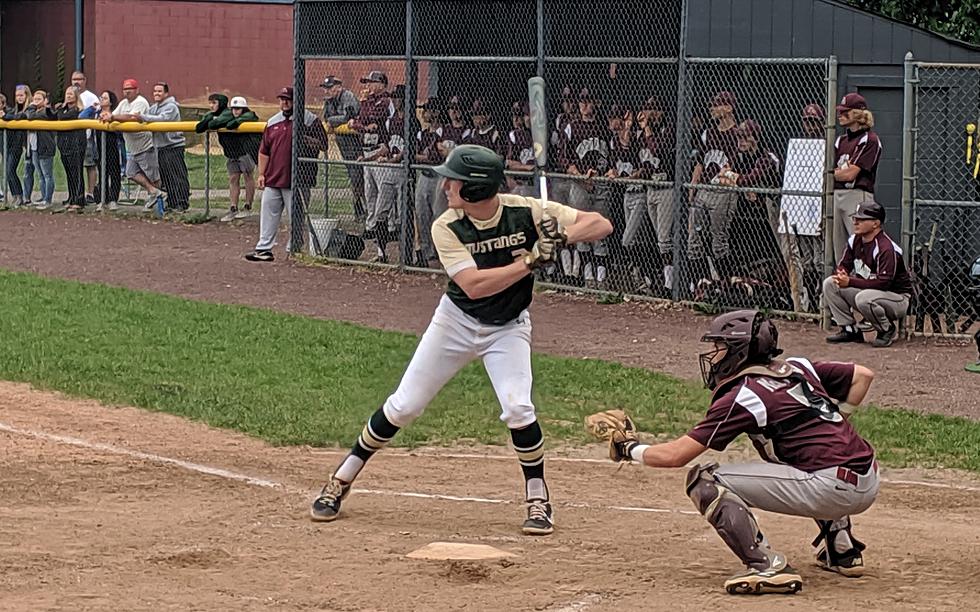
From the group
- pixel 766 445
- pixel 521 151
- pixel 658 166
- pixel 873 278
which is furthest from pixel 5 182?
pixel 766 445

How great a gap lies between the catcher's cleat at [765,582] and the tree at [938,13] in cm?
1320

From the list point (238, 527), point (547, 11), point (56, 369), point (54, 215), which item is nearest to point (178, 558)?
point (238, 527)

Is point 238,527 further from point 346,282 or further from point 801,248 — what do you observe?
point 346,282

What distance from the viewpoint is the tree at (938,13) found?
1847cm

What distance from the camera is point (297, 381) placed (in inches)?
453

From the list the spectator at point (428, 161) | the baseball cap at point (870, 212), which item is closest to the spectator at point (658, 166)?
the baseball cap at point (870, 212)

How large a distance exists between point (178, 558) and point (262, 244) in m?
12.4

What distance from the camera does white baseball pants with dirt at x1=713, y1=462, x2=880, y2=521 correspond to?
619cm

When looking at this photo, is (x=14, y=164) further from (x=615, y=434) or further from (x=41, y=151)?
(x=615, y=434)

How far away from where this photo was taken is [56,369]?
465 inches

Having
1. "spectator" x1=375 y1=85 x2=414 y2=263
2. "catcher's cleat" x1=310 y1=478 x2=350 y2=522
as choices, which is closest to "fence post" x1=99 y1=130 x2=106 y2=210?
"spectator" x1=375 y1=85 x2=414 y2=263

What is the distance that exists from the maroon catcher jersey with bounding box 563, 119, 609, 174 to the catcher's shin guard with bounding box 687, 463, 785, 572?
31.5ft

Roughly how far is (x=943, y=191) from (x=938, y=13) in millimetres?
5236

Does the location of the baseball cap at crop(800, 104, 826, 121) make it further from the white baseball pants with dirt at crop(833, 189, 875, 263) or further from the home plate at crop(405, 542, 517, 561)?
the home plate at crop(405, 542, 517, 561)
